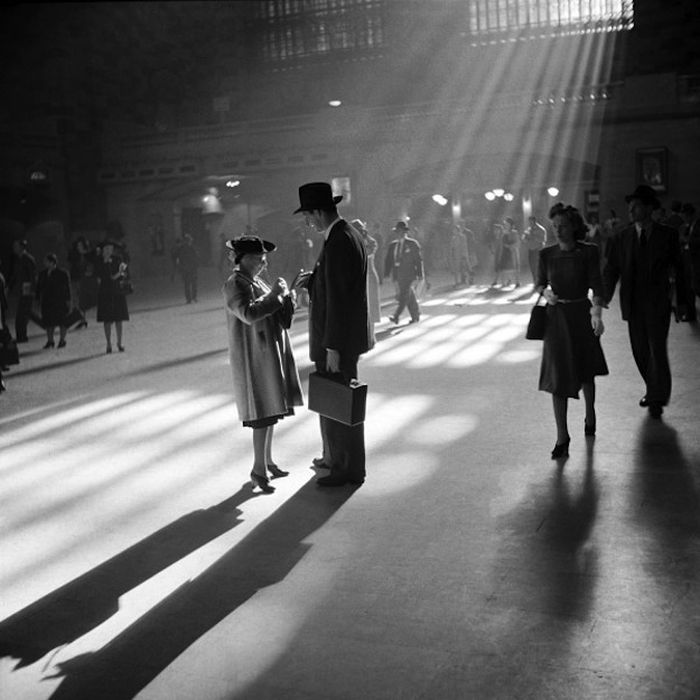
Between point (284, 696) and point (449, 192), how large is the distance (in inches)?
1115

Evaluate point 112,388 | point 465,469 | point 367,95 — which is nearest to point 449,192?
point 367,95

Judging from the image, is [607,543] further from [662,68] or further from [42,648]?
[662,68]

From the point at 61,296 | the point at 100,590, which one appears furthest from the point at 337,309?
the point at 61,296

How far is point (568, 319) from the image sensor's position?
19.3ft

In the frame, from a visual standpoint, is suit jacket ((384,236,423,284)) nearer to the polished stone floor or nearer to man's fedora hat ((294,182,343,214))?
the polished stone floor

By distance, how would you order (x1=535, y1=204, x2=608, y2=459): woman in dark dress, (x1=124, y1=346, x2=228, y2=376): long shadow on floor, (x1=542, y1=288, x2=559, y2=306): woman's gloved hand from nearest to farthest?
(x1=535, y1=204, x2=608, y2=459): woman in dark dress, (x1=542, y1=288, x2=559, y2=306): woman's gloved hand, (x1=124, y1=346, x2=228, y2=376): long shadow on floor

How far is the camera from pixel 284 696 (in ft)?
9.72

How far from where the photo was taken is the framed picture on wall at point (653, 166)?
26234 millimetres

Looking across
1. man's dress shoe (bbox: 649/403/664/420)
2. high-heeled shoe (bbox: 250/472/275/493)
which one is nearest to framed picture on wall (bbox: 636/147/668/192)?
man's dress shoe (bbox: 649/403/664/420)

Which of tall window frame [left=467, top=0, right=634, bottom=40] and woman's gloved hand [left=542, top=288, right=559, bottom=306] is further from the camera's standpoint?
tall window frame [left=467, top=0, right=634, bottom=40]

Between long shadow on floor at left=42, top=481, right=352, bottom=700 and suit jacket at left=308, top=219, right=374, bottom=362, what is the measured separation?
890mm

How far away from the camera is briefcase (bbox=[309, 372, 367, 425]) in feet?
16.5

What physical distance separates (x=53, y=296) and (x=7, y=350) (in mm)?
2153

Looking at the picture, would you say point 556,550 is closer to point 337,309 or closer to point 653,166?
point 337,309
